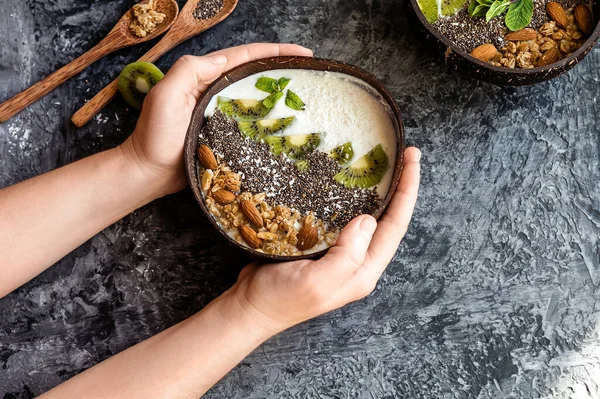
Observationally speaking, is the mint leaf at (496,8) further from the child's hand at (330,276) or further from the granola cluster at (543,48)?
the child's hand at (330,276)

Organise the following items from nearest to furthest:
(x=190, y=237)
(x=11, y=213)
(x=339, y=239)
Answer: (x=339, y=239), (x=11, y=213), (x=190, y=237)

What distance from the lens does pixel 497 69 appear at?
54.3 inches

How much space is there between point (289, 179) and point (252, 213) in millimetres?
101

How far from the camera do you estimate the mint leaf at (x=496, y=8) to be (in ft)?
4.73

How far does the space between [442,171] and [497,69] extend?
0.23m

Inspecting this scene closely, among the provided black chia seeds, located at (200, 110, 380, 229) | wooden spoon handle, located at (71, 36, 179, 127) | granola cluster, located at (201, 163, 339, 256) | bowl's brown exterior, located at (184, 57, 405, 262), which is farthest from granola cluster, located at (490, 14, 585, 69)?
wooden spoon handle, located at (71, 36, 179, 127)

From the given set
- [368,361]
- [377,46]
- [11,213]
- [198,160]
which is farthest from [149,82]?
[368,361]

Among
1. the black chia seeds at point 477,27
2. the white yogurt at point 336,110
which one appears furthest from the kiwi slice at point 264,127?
the black chia seeds at point 477,27

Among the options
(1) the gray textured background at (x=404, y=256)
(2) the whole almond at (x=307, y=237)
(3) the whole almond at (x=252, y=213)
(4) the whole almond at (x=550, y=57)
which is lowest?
(1) the gray textured background at (x=404, y=256)

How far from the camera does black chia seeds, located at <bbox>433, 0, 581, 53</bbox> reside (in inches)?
57.1

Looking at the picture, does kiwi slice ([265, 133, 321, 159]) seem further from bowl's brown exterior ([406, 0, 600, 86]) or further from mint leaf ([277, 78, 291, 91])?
bowl's brown exterior ([406, 0, 600, 86])

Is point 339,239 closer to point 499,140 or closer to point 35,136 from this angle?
point 499,140

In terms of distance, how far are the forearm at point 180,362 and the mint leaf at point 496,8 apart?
2.37ft

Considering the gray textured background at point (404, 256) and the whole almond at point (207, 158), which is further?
the gray textured background at point (404, 256)
